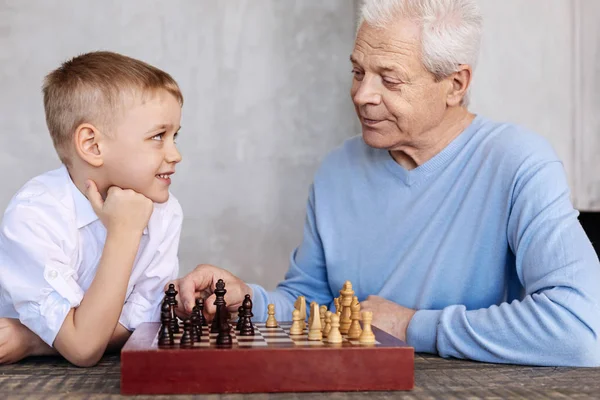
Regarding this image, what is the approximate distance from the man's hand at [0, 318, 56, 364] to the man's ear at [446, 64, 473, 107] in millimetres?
1333

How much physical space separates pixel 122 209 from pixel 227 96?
Result: 78.8 inches

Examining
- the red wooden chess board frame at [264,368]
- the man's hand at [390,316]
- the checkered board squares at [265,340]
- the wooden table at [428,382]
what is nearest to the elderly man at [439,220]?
the man's hand at [390,316]

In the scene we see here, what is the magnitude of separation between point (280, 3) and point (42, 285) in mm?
2416

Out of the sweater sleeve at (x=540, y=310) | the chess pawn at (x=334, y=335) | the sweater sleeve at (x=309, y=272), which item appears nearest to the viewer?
the chess pawn at (x=334, y=335)

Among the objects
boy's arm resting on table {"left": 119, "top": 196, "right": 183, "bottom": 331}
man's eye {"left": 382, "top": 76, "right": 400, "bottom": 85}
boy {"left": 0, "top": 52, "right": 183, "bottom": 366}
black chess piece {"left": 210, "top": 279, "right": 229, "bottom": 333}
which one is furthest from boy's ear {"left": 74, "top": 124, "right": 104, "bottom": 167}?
man's eye {"left": 382, "top": 76, "right": 400, "bottom": 85}

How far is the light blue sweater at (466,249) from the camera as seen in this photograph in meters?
1.80

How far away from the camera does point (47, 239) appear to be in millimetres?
1816

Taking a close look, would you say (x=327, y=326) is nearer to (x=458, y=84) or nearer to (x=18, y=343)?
(x=18, y=343)

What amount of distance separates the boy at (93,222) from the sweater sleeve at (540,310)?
74cm

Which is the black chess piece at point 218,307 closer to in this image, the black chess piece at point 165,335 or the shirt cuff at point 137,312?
the black chess piece at point 165,335

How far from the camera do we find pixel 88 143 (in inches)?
77.6

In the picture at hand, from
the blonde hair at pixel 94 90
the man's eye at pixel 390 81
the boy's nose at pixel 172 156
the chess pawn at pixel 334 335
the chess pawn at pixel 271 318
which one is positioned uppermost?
the man's eye at pixel 390 81

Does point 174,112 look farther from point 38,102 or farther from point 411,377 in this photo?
point 38,102

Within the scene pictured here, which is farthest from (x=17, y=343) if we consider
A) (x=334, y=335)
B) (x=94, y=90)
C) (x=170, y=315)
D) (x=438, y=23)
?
(x=438, y=23)
